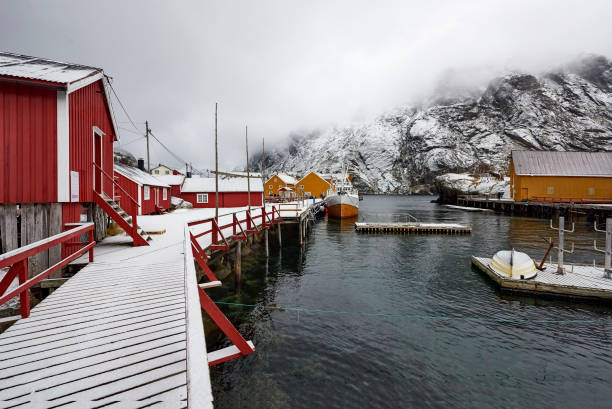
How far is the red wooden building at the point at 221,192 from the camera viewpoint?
38781mm

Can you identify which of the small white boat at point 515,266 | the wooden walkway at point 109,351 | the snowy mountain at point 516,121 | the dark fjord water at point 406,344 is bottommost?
the dark fjord water at point 406,344

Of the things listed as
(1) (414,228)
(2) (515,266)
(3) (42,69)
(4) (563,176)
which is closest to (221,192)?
(1) (414,228)

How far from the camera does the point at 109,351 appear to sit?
363 cm

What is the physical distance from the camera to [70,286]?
589 centimetres

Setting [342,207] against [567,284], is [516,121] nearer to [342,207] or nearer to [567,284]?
[342,207]

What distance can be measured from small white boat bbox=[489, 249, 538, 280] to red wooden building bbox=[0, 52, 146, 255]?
17007 millimetres

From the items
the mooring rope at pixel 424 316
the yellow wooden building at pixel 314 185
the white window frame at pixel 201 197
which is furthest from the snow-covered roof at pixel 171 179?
the yellow wooden building at pixel 314 185

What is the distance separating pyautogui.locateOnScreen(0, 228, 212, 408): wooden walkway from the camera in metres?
2.83

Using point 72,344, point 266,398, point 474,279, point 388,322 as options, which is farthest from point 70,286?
point 474,279

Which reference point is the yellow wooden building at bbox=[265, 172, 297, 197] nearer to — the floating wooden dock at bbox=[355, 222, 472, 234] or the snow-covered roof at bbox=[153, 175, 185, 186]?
the snow-covered roof at bbox=[153, 175, 185, 186]

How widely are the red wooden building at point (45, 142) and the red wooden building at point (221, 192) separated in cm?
2892

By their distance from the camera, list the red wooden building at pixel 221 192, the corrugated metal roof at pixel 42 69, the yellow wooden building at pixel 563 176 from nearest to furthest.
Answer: the corrugated metal roof at pixel 42 69, the red wooden building at pixel 221 192, the yellow wooden building at pixel 563 176

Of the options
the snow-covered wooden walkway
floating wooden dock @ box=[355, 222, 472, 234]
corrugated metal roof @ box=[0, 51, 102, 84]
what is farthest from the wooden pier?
floating wooden dock @ box=[355, 222, 472, 234]

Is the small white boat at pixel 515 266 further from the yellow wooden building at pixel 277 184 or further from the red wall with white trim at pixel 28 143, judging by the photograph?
the yellow wooden building at pixel 277 184
